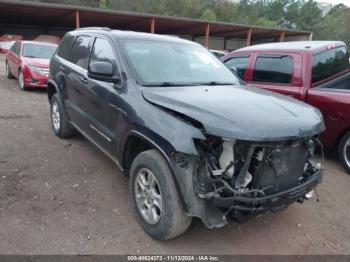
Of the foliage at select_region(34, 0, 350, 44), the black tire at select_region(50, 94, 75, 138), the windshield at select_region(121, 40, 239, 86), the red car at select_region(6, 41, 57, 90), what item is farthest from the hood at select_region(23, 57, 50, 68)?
the foliage at select_region(34, 0, 350, 44)

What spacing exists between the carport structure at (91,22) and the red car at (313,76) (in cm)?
1897

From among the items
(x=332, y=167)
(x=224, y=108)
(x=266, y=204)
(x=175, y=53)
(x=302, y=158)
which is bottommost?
(x=332, y=167)

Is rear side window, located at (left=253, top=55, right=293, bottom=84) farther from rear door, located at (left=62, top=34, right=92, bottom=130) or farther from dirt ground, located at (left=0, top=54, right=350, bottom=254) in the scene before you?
rear door, located at (left=62, top=34, right=92, bottom=130)

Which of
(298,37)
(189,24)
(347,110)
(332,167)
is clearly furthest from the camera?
(298,37)

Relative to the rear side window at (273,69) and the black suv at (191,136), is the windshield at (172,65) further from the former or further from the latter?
the rear side window at (273,69)

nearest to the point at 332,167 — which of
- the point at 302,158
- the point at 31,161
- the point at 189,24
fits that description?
the point at 302,158

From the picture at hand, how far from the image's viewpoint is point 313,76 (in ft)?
16.9

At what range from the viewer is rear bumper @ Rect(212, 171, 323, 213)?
256cm

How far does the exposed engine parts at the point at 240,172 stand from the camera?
8.49ft

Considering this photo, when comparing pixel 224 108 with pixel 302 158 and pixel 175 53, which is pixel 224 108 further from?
pixel 175 53

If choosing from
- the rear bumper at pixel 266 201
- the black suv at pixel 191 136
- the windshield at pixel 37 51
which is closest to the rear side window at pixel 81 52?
the black suv at pixel 191 136

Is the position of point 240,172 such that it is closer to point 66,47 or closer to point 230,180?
point 230,180

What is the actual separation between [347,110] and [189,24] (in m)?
24.8

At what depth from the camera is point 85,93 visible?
4.28 meters
